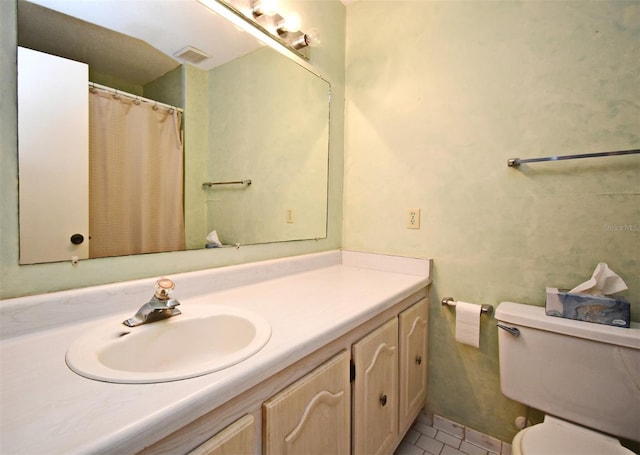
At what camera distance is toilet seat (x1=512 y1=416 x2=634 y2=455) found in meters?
0.91

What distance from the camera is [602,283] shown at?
1052 mm

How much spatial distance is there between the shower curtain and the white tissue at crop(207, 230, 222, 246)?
0.34ft

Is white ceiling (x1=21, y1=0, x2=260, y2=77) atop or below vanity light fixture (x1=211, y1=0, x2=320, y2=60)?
below

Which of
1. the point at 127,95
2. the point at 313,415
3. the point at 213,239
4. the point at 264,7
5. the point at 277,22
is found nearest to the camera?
the point at 313,415

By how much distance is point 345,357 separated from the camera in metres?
0.88

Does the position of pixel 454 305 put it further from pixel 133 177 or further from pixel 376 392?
pixel 133 177

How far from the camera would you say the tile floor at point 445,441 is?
4.41ft

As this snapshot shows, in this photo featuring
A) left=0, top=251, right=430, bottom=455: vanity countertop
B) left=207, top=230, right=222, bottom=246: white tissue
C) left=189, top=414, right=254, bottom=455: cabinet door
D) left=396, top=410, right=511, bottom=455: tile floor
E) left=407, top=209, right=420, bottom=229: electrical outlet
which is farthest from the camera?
left=407, top=209, right=420, bottom=229: electrical outlet

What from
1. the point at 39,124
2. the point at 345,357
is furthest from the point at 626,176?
the point at 39,124

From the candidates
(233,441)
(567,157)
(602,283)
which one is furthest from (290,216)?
(602,283)

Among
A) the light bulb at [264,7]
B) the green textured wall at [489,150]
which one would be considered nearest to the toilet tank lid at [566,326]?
the green textured wall at [489,150]

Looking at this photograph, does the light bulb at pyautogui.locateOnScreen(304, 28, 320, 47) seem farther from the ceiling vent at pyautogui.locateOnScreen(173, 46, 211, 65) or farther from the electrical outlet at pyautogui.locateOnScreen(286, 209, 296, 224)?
the electrical outlet at pyautogui.locateOnScreen(286, 209, 296, 224)

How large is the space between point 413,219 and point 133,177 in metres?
1.24

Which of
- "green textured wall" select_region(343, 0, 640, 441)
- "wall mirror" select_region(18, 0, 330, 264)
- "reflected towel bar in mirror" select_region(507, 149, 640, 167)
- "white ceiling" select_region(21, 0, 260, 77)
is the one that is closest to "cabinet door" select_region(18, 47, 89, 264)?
"wall mirror" select_region(18, 0, 330, 264)
